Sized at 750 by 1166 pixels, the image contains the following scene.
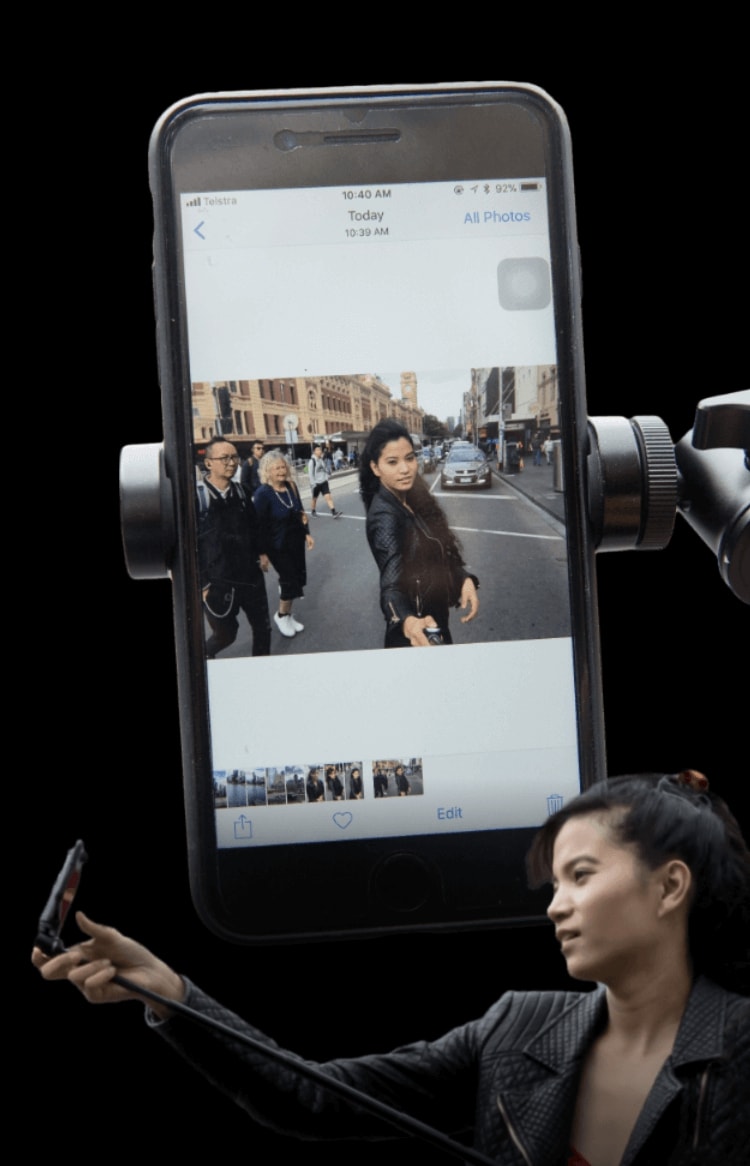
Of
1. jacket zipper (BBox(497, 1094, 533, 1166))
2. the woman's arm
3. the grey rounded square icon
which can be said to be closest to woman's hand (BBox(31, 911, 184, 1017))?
the woman's arm

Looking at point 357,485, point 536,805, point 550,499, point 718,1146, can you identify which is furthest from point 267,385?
point 718,1146

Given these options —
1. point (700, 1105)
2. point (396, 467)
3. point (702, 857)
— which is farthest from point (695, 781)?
point (396, 467)

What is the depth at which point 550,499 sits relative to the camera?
966mm

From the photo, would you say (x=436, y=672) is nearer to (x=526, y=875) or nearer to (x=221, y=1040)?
(x=526, y=875)

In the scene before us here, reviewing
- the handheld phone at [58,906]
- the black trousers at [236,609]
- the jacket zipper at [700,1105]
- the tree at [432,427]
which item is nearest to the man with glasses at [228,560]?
the black trousers at [236,609]

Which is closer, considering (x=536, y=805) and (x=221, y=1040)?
(x=221, y=1040)

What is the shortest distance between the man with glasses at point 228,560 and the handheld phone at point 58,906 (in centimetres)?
21

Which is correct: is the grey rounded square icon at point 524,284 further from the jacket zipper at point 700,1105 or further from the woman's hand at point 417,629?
the jacket zipper at point 700,1105

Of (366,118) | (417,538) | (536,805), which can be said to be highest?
(366,118)

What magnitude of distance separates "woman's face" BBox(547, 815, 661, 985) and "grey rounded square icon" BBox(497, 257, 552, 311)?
1.14 feet

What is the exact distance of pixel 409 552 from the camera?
956mm

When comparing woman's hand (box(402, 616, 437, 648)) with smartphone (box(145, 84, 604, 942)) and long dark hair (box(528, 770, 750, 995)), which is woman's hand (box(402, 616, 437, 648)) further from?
long dark hair (box(528, 770, 750, 995))

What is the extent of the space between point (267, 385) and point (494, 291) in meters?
0.15

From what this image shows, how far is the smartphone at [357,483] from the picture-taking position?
0.95m
